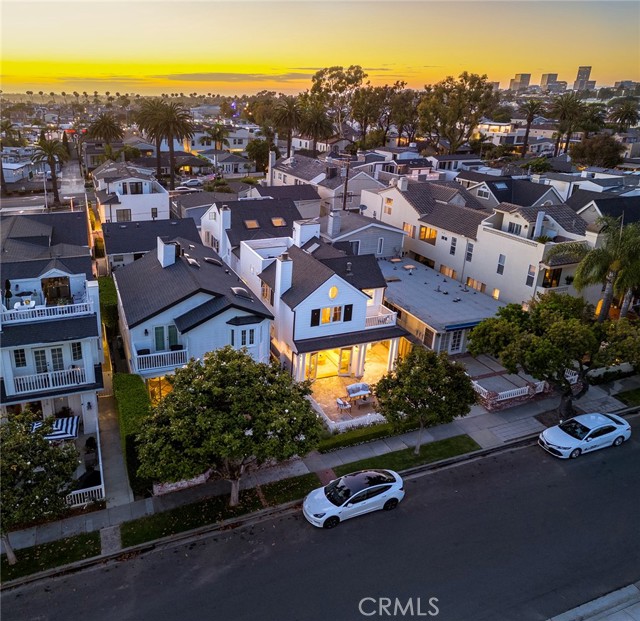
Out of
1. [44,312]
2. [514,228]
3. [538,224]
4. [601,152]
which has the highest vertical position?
[601,152]

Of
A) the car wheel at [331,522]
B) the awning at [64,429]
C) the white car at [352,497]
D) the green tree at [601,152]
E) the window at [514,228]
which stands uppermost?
the green tree at [601,152]

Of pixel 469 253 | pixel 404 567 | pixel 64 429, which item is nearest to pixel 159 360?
pixel 64 429

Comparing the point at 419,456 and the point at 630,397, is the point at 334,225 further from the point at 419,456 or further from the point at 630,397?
the point at 630,397

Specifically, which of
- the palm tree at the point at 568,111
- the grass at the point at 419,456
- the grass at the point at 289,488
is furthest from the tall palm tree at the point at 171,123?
the palm tree at the point at 568,111

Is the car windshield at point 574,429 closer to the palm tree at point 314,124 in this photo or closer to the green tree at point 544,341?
the green tree at point 544,341

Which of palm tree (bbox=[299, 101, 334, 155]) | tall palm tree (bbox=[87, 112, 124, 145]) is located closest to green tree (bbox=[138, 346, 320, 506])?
palm tree (bbox=[299, 101, 334, 155])

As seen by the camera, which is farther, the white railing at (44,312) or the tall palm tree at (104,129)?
the tall palm tree at (104,129)

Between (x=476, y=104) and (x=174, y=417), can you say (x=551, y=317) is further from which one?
(x=476, y=104)

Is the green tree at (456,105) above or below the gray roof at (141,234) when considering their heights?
above
